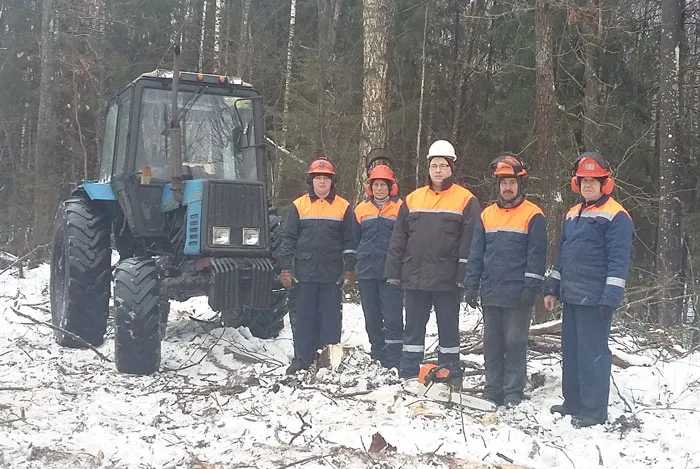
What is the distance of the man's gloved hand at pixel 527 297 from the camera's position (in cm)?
496

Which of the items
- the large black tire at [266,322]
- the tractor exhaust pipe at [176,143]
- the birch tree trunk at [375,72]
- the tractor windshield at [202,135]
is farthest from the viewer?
the birch tree trunk at [375,72]

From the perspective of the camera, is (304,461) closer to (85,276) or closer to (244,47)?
(85,276)

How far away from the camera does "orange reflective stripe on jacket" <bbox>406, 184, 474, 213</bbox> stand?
5.44 meters

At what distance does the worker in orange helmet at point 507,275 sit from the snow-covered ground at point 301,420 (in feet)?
1.03

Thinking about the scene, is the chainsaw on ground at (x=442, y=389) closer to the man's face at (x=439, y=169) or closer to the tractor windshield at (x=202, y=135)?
the man's face at (x=439, y=169)

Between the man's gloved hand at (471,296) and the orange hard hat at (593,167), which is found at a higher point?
the orange hard hat at (593,167)

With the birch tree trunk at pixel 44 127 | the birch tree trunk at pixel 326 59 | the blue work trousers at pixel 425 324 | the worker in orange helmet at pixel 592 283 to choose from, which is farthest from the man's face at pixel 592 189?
the birch tree trunk at pixel 44 127

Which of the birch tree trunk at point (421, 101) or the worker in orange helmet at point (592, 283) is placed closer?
the worker in orange helmet at point (592, 283)

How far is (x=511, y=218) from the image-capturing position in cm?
512

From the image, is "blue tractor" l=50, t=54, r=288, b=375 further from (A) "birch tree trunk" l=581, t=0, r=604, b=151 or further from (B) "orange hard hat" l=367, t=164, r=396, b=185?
(A) "birch tree trunk" l=581, t=0, r=604, b=151

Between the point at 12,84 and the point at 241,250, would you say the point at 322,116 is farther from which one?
the point at 12,84

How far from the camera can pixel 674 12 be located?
12977 mm

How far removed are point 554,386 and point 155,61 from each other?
2036 cm

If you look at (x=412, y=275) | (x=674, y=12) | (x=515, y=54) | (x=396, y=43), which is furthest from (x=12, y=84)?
(x=412, y=275)
